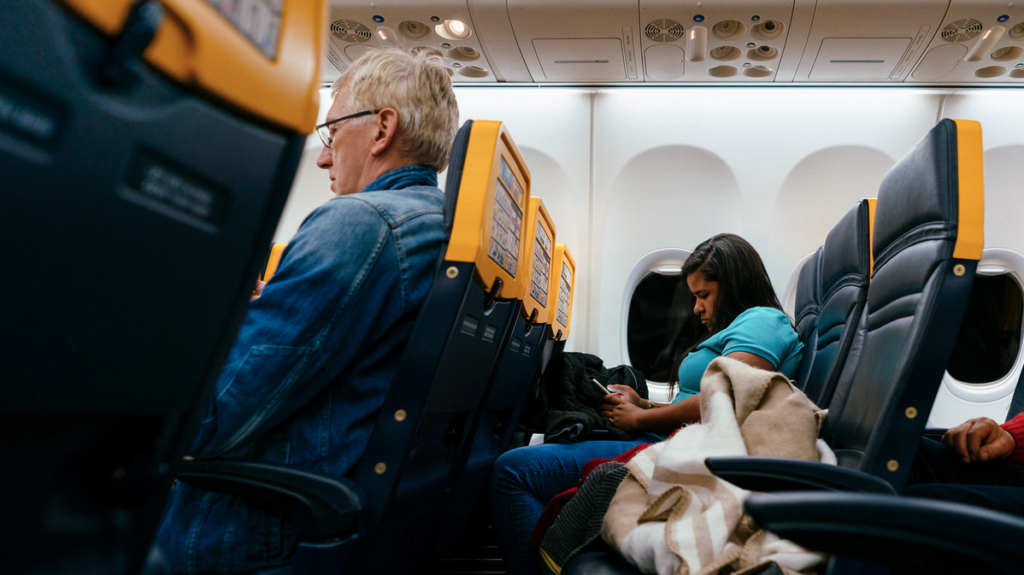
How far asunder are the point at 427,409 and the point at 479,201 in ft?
1.28

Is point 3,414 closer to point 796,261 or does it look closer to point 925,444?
point 925,444

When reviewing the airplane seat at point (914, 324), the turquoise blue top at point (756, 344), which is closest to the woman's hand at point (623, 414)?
the turquoise blue top at point (756, 344)

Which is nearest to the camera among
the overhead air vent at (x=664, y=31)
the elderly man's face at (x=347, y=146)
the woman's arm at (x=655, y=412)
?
the elderly man's face at (x=347, y=146)

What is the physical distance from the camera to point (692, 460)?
1139 millimetres

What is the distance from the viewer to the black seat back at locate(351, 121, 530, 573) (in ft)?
3.45

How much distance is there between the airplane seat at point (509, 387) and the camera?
1.67 metres

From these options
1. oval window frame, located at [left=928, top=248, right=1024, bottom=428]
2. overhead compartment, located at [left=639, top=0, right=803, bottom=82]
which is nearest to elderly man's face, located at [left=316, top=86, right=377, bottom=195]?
overhead compartment, located at [left=639, top=0, right=803, bottom=82]

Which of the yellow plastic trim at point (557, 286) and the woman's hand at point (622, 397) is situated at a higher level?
the yellow plastic trim at point (557, 286)

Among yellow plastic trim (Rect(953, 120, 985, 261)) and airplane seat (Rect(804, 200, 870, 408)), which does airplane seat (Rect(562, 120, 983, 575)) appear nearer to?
yellow plastic trim (Rect(953, 120, 985, 261))

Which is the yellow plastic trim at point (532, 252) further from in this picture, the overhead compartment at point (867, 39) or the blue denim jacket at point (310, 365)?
the overhead compartment at point (867, 39)

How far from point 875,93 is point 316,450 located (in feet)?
17.5

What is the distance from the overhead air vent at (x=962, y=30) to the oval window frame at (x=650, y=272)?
216cm

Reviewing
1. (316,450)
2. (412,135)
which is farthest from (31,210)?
(412,135)

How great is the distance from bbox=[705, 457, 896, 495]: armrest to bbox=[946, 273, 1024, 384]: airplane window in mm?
5176
